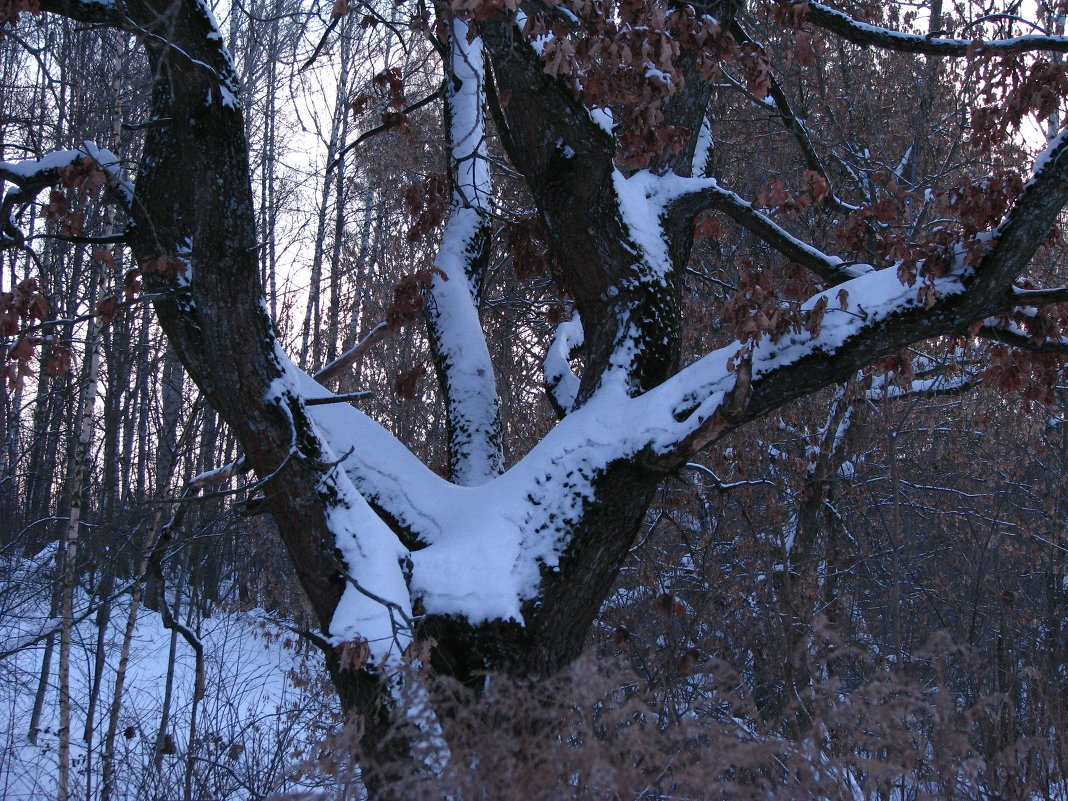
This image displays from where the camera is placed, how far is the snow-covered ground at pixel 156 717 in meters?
4.66

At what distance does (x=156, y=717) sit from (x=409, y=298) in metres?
4.96

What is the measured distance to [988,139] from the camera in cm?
481

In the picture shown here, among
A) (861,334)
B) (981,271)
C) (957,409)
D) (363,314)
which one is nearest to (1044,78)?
(981,271)

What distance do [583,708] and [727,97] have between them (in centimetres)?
901

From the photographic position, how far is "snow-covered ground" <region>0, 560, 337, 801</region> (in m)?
4.66

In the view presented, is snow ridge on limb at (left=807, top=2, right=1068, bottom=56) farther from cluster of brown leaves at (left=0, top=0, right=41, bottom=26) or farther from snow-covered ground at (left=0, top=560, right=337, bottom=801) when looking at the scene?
snow-covered ground at (left=0, top=560, right=337, bottom=801)

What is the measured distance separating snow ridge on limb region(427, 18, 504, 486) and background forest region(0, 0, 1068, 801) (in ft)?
0.79

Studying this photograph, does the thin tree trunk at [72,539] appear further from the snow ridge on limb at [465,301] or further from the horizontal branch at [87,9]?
the horizontal branch at [87,9]

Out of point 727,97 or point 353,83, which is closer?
point 727,97

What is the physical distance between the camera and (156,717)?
7.60 m

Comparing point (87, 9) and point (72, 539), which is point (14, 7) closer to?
point (87, 9)

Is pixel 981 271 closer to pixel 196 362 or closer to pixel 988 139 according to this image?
pixel 988 139

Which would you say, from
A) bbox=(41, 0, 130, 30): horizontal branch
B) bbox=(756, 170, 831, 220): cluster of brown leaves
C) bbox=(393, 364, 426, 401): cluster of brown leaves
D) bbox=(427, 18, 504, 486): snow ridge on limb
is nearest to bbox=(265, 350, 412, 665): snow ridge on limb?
bbox=(427, 18, 504, 486): snow ridge on limb

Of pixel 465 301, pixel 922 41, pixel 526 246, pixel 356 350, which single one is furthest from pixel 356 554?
pixel 922 41
